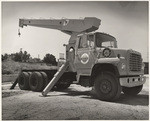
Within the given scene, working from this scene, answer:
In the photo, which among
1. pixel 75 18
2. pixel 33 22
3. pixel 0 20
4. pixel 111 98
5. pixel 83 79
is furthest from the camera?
pixel 33 22

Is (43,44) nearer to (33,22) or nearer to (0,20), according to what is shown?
(0,20)

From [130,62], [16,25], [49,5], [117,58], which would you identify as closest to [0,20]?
[16,25]

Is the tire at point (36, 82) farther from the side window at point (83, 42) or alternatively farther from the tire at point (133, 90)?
the tire at point (133, 90)

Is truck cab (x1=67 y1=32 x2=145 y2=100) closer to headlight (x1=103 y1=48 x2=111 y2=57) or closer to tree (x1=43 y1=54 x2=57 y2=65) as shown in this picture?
headlight (x1=103 y1=48 x2=111 y2=57)

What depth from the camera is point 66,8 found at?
268 inches

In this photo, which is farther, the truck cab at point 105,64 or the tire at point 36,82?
the tire at point 36,82

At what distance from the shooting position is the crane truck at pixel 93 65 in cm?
606

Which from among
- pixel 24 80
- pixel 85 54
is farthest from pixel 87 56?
pixel 24 80

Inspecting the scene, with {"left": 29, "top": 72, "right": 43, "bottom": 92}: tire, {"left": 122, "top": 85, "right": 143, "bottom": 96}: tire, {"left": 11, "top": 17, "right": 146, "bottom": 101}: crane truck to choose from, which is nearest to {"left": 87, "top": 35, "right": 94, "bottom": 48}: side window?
{"left": 11, "top": 17, "right": 146, "bottom": 101}: crane truck

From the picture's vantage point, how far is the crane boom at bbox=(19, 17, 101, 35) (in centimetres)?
738

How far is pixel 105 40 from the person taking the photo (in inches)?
279

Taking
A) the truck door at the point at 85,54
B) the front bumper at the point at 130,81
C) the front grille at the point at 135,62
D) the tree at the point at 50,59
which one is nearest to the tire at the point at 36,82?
the tree at the point at 50,59

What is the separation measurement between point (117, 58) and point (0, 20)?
13.2 ft

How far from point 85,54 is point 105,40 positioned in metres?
0.88
